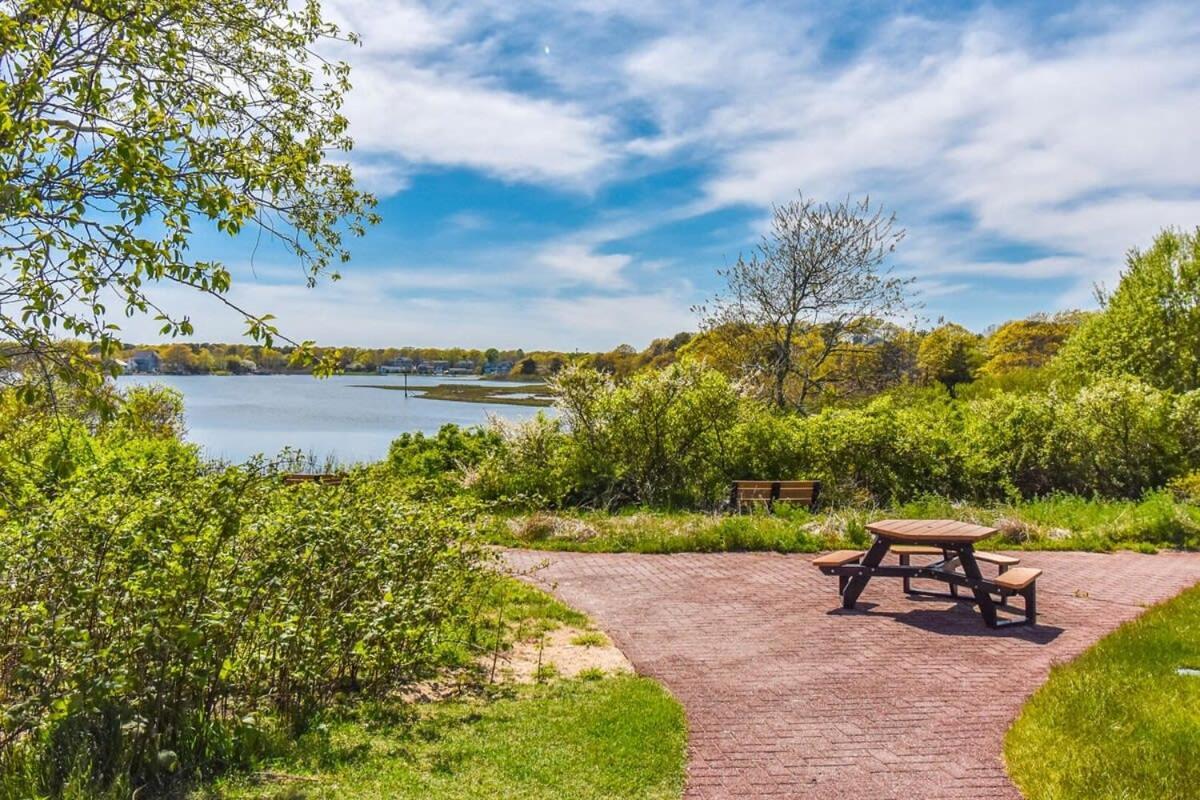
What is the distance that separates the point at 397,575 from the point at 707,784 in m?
2.27

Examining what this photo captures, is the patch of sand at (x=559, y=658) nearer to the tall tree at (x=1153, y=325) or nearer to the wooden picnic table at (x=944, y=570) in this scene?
the wooden picnic table at (x=944, y=570)

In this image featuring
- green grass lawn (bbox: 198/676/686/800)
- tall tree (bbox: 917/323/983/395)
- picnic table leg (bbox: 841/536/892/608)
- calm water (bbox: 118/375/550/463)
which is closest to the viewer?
green grass lawn (bbox: 198/676/686/800)

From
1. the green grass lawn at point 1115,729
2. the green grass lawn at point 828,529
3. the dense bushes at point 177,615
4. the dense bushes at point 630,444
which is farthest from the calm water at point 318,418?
the green grass lawn at point 1115,729

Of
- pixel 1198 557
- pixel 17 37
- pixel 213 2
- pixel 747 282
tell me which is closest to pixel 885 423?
pixel 1198 557

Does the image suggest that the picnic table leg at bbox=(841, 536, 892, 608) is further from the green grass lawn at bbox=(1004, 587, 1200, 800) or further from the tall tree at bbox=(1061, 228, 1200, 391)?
the tall tree at bbox=(1061, 228, 1200, 391)

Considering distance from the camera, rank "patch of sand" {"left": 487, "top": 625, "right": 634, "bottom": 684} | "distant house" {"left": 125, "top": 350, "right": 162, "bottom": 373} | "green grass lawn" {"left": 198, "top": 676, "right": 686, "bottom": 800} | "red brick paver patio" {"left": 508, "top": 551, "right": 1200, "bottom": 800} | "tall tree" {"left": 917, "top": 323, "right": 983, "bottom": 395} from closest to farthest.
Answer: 1. "green grass lawn" {"left": 198, "top": 676, "right": 686, "bottom": 800}
2. "red brick paver patio" {"left": 508, "top": 551, "right": 1200, "bottom": 800}
3. "patch of sand" {"left": 487, "top": 625, "right": 634, "bottom": 684}
4. "distant house" {"left": 125, "top": 350, "right": 162, "bottom": 373}
5. "tall tree" {"left": 917, "top": 323, "right": 983, "bottom": 395}

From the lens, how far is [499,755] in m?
4.04

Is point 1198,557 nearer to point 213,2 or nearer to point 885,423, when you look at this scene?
point 885,423

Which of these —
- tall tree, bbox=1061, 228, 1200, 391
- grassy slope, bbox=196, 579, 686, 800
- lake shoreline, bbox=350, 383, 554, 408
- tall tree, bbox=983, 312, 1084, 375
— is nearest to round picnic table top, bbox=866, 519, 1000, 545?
grassy slope, bbox=196, 579, 686, 800

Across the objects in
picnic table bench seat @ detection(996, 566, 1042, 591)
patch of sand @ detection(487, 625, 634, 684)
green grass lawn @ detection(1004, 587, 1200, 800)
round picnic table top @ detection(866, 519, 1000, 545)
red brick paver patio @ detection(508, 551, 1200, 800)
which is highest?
round picnic table top @ detection(866, 519, 1000, 545)

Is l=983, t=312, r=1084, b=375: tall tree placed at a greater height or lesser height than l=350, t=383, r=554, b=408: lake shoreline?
greater

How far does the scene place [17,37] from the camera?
3.46 metres

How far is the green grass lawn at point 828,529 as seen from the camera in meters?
10.3

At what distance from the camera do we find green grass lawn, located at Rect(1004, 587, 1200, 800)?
375 centimetres
